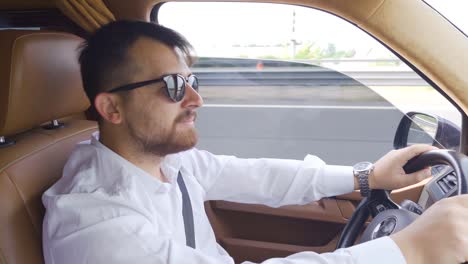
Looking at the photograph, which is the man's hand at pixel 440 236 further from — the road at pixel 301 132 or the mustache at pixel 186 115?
the road at pixel 301 132

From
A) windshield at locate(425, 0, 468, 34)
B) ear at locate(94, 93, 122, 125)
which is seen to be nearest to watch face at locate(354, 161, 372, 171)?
windshield at locate(425, 0, 468, 34)

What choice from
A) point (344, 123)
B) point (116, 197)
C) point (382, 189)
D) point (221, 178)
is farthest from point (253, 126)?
point (116, 197)

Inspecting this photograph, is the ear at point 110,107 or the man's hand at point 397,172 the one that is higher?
the ear at point 110,107

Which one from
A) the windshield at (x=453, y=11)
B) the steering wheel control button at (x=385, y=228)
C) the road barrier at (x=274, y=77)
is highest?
the windshield at (x=453, y=11)

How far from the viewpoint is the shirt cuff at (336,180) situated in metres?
1.51

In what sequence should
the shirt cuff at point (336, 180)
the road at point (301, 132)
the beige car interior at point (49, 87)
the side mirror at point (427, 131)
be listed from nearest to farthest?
the beige car interior at point (49, 87) → the side mirror at point (427, 131) → the shirt cuff at point (336, 180) → the road at point (301, 132)

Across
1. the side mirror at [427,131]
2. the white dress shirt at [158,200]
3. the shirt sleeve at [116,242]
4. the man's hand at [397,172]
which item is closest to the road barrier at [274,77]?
the side mirror at [427,131]

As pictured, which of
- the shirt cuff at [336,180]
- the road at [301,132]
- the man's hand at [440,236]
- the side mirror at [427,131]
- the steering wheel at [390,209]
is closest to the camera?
the man's hand at [440,236]

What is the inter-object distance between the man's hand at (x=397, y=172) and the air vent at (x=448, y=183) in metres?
0.08

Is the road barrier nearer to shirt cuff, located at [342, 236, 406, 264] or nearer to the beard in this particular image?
the beard

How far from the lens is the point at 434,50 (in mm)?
1236

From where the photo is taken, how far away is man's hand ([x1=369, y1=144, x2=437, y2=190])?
4.33 feet

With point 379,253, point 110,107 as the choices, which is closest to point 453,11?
point 379,253

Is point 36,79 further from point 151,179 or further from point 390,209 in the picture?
→ point 390,209
